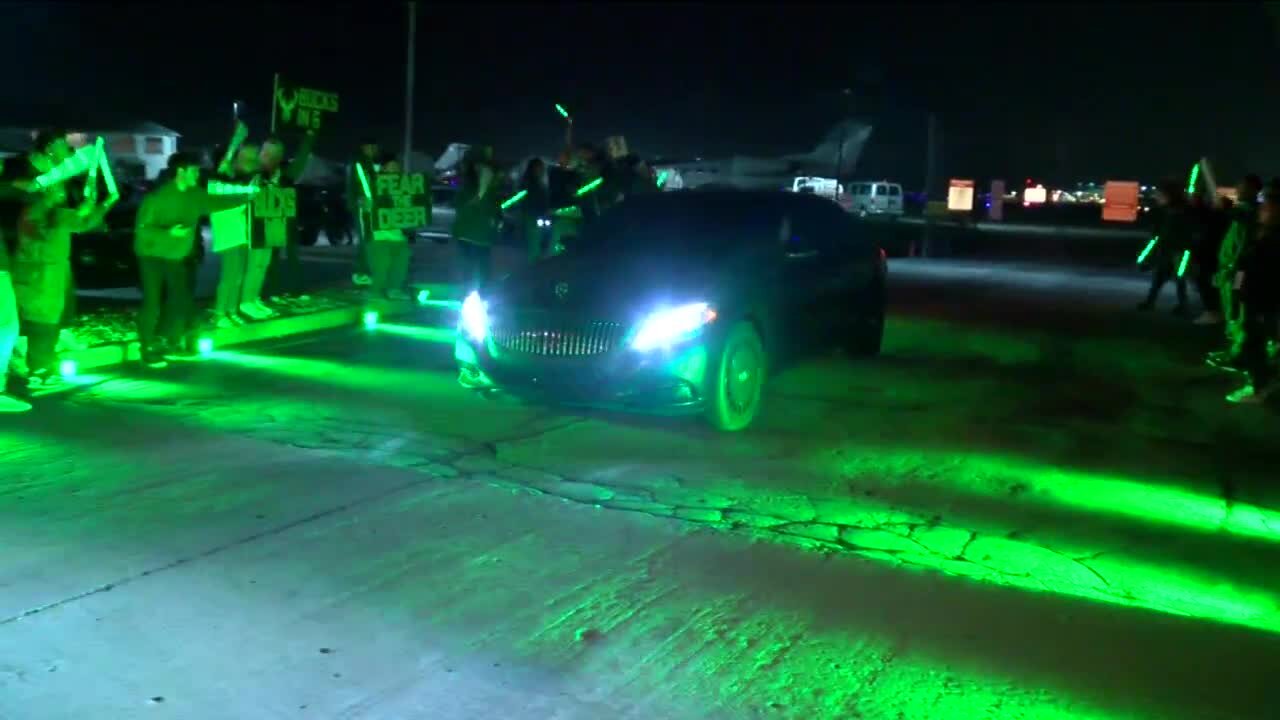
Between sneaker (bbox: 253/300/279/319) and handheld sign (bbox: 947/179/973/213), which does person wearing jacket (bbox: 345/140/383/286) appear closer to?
sneaker (bbox: 253/300/279/319)

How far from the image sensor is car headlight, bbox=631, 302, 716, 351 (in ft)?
26.9

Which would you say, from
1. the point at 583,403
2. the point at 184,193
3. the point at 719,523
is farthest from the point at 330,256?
the point at 719,523

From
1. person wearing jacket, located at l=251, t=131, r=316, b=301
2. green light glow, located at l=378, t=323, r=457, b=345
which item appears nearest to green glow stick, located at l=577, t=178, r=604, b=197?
green light glow, located at l=378, t=323, r=457, b=345

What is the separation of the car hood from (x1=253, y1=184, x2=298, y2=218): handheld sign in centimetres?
461

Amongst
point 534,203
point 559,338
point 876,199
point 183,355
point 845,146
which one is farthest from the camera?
point 845,146

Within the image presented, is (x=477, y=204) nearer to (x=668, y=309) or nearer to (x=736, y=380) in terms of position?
(x=736, y=380)

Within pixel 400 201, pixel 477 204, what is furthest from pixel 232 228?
pixel 477 204

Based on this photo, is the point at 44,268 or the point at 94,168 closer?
the point at 44,268

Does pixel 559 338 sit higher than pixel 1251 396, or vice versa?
pixel 559 338

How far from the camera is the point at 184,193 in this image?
34.2 ft

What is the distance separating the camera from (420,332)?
1375 centimetres

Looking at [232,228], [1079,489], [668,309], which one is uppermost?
[232,228]

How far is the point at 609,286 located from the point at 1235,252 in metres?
6.58

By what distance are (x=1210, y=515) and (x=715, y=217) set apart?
4.29 m
